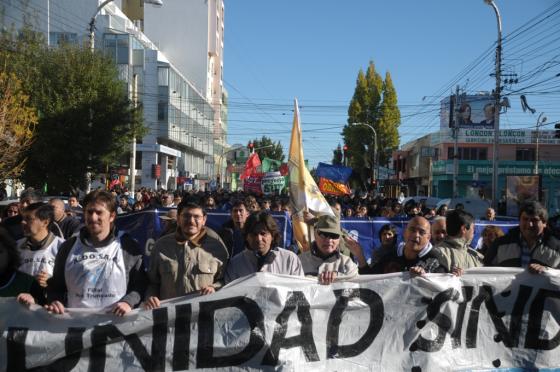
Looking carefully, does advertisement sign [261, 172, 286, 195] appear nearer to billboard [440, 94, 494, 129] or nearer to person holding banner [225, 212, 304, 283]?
billboard [440, 94, 494, 129]

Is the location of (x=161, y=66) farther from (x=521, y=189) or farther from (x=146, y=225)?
(x=146, y=225)

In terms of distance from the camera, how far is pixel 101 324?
432cm

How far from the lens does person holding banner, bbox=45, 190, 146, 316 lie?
13.7ft

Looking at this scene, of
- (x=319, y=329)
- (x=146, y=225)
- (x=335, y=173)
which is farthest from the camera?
(x=335, y=173)

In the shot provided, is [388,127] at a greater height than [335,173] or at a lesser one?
greater

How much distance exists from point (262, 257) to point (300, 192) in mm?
2624

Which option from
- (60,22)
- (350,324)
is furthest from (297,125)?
(60,22)

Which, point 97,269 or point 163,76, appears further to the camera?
point 163,76

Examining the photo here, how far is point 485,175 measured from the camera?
160ft

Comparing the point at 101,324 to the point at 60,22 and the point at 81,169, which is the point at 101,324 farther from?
the point at 60,22

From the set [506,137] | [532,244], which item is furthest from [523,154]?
[532,244]

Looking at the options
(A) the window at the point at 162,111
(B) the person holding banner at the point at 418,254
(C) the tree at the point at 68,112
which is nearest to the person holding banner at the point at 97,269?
(B) the person holding banner at the point at 418,254

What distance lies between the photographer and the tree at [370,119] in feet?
204

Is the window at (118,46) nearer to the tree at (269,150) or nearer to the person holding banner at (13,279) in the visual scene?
the person holding banner at (13,279)
